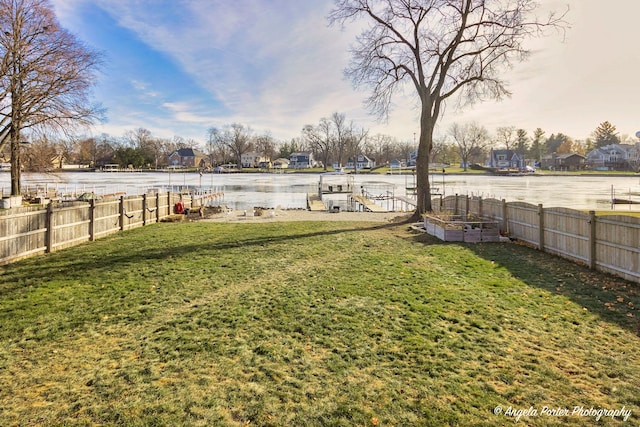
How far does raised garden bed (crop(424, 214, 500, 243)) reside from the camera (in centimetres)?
1227

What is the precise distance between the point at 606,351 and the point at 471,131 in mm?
123359

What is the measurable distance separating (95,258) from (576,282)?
11354 mm

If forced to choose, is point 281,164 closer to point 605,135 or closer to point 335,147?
point 335,147

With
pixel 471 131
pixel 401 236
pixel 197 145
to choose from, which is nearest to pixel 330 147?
pixel 471 131

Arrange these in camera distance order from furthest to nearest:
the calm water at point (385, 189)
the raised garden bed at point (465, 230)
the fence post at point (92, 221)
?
the calm water at point (385, 189), the fence post at point (92, 221), the raised garden bed at point (465, 230)

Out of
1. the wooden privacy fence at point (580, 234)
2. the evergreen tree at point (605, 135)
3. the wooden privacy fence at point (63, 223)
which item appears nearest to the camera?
the wooden privacy fence at point (580, 234)

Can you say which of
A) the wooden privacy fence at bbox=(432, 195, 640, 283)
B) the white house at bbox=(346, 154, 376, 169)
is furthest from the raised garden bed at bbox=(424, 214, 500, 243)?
the white house at bbox=(346, 154, 376, 169)

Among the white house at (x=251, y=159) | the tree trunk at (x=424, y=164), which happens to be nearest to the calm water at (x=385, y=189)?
the tree trunk at (x=424, y=164)

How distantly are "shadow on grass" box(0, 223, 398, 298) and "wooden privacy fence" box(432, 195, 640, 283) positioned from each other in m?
6.92

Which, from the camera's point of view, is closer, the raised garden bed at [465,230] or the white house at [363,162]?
the raised garden bed at [465,230]

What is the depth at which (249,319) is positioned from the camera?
5.49 m

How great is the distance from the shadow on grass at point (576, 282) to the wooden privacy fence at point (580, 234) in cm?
24

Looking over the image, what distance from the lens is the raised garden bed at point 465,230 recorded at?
12.3 metres

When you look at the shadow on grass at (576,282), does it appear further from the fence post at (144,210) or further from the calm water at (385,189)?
the calm water at (385,189)
